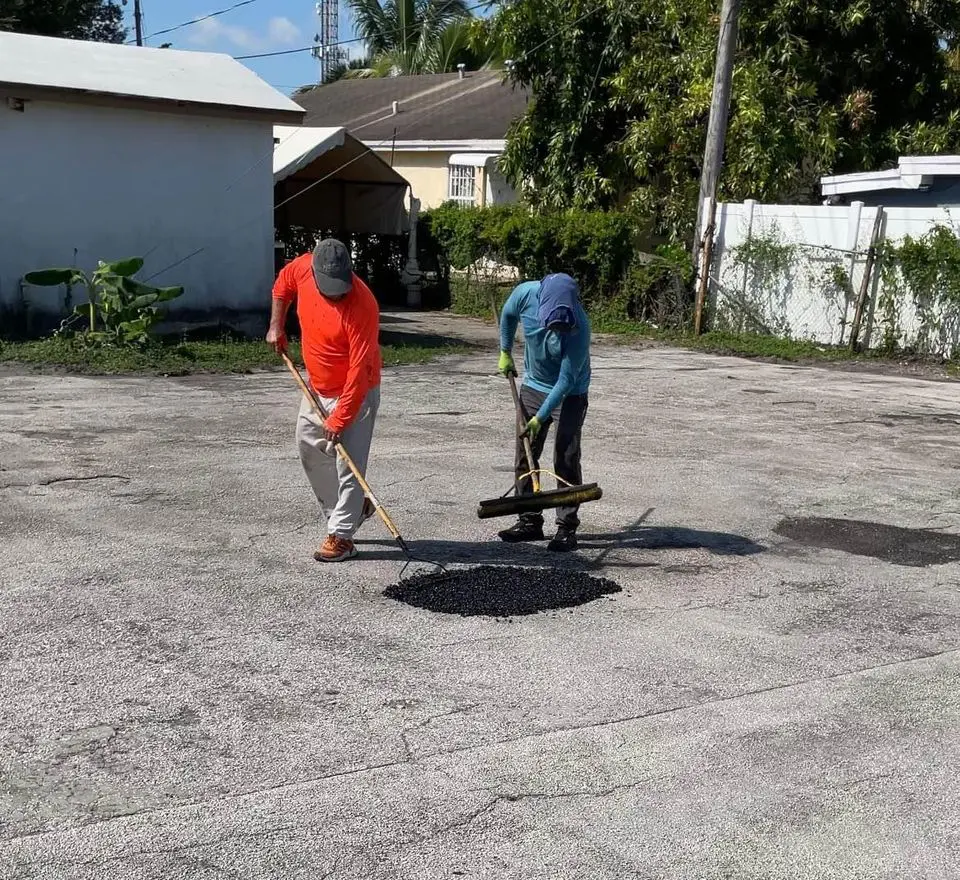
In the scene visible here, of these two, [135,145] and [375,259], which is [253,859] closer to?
[135,145]

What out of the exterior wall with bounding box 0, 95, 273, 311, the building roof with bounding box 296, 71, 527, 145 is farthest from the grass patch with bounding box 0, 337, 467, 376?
the building roof with bounding box 296, 71, 527, 145

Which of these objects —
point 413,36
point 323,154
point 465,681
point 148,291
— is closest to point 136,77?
point 148,291

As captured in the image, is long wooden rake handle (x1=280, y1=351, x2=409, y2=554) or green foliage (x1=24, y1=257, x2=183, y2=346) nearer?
long wooden rake handle (x1=280, y1=351, x2=409, y2=554)

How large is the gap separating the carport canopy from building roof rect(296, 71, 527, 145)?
3.82m

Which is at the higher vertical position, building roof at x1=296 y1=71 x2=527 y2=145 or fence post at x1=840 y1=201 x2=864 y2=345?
building roof at x1=296 y1=71 x2=527 y2=145

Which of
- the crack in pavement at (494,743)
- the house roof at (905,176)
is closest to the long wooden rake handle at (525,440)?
the crack in pavement at (494,743)

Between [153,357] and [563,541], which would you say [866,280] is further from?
[563,541]

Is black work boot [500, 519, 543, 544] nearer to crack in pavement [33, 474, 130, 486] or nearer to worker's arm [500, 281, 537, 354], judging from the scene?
worker's arm [500, 281, 537, 354]

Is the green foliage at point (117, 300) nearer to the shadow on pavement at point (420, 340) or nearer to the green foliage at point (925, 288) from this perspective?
the shadow on pavement at point (420, 340)

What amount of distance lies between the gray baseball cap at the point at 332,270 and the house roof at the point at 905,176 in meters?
12.4

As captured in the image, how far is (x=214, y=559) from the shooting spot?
6.82 metres

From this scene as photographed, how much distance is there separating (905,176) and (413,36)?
32.0 meters

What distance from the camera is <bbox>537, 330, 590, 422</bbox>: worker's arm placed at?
699 centimetres

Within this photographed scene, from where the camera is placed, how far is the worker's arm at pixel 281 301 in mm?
7000
